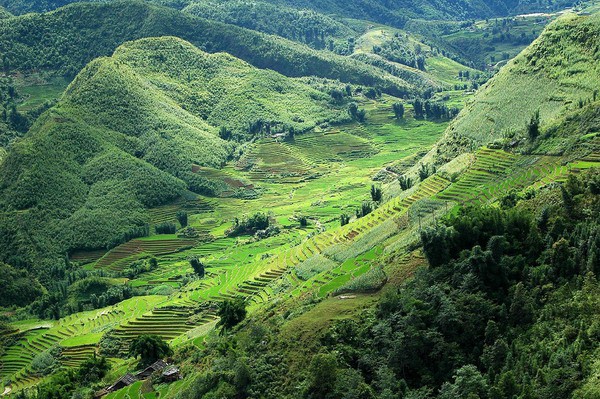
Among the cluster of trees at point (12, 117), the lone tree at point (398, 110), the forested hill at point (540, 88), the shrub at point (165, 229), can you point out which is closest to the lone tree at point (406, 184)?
the forested hill at point (540, 88)

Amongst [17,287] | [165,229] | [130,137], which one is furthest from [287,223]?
[130,137]

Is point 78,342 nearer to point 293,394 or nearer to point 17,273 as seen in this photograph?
point 17,273

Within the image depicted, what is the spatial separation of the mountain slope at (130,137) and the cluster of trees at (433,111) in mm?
15703

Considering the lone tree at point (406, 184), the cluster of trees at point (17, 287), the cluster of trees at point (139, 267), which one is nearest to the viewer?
the lone tree at point (406, 184)

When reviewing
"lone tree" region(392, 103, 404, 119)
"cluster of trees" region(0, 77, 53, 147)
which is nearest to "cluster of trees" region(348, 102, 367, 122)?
"lone tree" region(392, 103, 404, 119)

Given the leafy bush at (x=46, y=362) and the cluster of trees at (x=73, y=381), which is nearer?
the cluster of trees at (x=73, y=381)

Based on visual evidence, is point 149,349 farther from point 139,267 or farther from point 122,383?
point 139,267

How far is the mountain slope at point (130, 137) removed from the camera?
11556cm

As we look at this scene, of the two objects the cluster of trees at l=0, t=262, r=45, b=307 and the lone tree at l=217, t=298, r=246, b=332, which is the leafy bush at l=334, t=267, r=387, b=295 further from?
the cluster of trees at l=0, t=262, r=45, b=307

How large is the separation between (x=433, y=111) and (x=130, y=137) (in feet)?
199

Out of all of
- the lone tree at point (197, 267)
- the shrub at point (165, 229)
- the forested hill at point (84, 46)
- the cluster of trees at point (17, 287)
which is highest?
the forested hill at point (84, 46)

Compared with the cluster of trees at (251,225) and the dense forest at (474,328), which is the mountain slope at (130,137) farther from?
the dense forest at (474,328)

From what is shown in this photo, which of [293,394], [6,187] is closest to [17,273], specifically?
Answer: [6,187]

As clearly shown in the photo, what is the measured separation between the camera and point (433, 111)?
16588 centimetres
